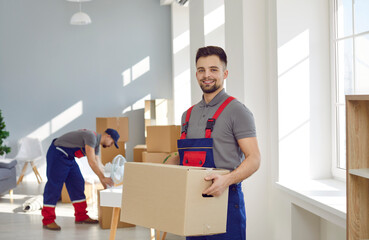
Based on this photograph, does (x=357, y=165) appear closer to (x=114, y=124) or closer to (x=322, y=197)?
(x=322, y=197)

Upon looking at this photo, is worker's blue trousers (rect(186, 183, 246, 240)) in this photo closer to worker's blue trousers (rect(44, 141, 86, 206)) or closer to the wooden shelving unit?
the wooden shelving unit

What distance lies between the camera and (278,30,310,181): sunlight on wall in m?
3.39

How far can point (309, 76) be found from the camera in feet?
11.3

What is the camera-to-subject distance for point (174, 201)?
1.92m

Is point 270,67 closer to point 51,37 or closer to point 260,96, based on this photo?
point 260,96

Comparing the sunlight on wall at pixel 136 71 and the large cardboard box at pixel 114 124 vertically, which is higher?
the sunlight on wall at pixel 136 71

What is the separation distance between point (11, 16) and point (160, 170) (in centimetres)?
830

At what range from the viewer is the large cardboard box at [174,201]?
1.88 meters

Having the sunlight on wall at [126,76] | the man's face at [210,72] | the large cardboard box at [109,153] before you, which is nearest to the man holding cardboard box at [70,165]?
the large cardboard box at [109,153]

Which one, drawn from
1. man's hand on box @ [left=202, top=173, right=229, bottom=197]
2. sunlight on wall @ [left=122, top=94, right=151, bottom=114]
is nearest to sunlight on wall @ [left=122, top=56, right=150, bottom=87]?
sunlight on wall @ [left=122, top=94, right=151, bottom=114]

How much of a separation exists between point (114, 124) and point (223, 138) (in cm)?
530

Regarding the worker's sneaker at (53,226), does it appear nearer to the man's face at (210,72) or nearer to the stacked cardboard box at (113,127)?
the stacked cardboard box at (113,127)

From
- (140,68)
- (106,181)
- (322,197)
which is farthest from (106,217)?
(140,68)

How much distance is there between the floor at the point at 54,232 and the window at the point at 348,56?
227 centimetres
